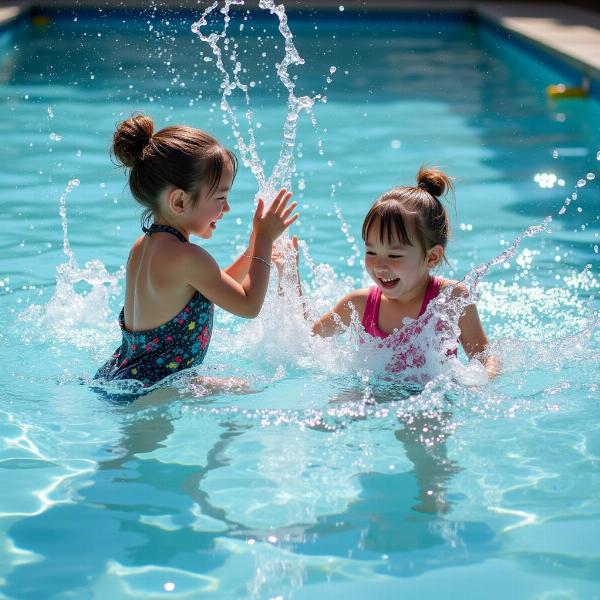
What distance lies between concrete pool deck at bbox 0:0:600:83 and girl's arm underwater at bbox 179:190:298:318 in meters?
5.86

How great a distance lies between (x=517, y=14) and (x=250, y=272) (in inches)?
378

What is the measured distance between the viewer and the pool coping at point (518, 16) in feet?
29.4

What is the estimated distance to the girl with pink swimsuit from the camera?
3.42 metres

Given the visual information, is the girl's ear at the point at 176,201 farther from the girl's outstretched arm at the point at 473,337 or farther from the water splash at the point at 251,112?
the girl's outstretched arm at the point at 473,337

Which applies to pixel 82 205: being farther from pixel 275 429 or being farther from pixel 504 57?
pixel 504 57

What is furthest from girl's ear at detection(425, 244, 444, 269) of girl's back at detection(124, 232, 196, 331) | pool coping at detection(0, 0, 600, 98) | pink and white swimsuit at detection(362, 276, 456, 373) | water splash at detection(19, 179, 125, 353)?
pool coping at detection(0, 0, 600, 98)

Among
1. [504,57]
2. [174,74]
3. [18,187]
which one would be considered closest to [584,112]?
[504,57]

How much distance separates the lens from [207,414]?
11.4 ft

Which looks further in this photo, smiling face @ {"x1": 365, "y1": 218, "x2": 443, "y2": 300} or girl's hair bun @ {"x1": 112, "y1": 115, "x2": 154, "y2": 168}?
smiling face @ {"x1": 365, "y1": 218, "x2": 443, "y2": 300}

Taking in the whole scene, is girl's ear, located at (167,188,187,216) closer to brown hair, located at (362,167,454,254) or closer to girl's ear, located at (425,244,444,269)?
brown hair, located at (362,167,454,254)

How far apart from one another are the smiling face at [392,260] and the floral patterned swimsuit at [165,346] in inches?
23.3

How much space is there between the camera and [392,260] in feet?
11.2

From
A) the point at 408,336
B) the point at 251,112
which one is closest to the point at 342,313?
the point at 408,336

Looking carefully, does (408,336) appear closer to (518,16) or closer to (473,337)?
(473,337)
